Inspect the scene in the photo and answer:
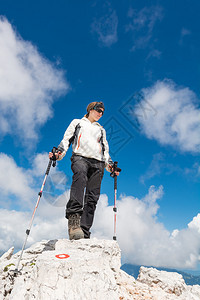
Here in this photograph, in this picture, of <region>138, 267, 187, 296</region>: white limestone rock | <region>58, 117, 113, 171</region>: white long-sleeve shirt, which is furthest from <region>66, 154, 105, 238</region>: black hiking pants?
<region>138, 267, 187, 296</region>: white limestone rock

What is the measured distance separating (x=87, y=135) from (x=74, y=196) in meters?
2.11

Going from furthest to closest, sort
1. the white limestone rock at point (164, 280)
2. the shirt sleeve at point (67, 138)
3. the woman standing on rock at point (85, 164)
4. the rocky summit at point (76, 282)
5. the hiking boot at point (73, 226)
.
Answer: the shirt sleeve at point (67, 138) < the woman standing on rock at point (85, 164) < the hiking boot at point (73, 226) < the white limestone rock at point (164, 280) < the rocky summit at point (76, 282)

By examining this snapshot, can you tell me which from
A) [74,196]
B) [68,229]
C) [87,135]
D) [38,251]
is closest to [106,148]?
[87,135]

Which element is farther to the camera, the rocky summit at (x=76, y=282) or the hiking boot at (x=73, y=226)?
the hiking boot at (x=73, y=226)

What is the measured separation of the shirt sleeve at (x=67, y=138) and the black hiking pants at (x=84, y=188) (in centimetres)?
37

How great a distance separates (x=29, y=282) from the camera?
9.84ft

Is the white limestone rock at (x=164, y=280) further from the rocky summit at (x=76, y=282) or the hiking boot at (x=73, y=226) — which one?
the hiking boot at (x=73, y=226)

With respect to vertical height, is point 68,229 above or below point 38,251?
above

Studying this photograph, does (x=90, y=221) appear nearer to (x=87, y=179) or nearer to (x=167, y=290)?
(x=87, y=179)

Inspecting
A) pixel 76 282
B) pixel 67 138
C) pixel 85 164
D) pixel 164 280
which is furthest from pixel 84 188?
pixel 164 280

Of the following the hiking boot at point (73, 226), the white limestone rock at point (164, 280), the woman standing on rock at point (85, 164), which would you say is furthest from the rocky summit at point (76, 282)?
the woman standing on rock at point (85, 164)

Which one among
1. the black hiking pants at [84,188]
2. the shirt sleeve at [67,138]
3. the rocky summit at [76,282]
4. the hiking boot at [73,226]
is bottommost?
the rocky summit at [76,282]

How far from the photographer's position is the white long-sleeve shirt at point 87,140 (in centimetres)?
603

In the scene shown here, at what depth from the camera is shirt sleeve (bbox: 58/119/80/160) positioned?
5.88 metres
